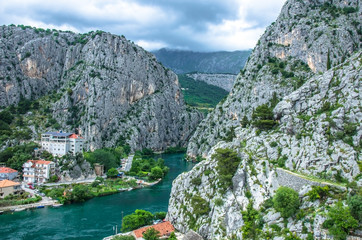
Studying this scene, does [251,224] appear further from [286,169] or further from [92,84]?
[92,84]

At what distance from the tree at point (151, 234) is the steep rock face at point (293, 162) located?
351 cm

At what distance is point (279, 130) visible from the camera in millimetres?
38062

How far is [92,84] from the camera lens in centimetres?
12088

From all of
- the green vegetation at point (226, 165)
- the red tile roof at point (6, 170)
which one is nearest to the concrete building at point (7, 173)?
the red tile roof at point (6, 170)

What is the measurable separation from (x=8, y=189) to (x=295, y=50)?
2984 inches

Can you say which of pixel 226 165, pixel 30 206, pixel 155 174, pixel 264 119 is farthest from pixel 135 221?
pixel 155 174

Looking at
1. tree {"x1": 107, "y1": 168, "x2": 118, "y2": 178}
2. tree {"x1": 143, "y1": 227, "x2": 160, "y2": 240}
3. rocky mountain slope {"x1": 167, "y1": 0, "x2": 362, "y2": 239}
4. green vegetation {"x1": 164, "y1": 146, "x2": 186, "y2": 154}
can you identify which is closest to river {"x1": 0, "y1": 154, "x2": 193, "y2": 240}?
tree {"x1": 143, "y1": 227, "x2": 160, "y2": 240}

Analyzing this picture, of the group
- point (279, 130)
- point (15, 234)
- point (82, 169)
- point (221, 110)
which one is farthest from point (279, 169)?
point (221, 110)

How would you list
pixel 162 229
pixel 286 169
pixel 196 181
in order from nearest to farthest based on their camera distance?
pixel 286 169
pixel 162 229
pixel 196 181

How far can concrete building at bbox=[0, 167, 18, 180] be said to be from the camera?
216 ft

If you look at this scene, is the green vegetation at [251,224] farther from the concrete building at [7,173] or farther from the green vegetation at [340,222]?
the concrete building at [7,173]

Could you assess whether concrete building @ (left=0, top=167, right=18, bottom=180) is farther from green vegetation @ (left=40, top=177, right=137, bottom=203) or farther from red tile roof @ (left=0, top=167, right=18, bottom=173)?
green vegetation @ (left=40, top=177, right=137, bottom=203)

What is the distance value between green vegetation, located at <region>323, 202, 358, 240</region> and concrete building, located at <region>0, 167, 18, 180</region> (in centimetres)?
6382

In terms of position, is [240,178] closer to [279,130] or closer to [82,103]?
[279,130]
